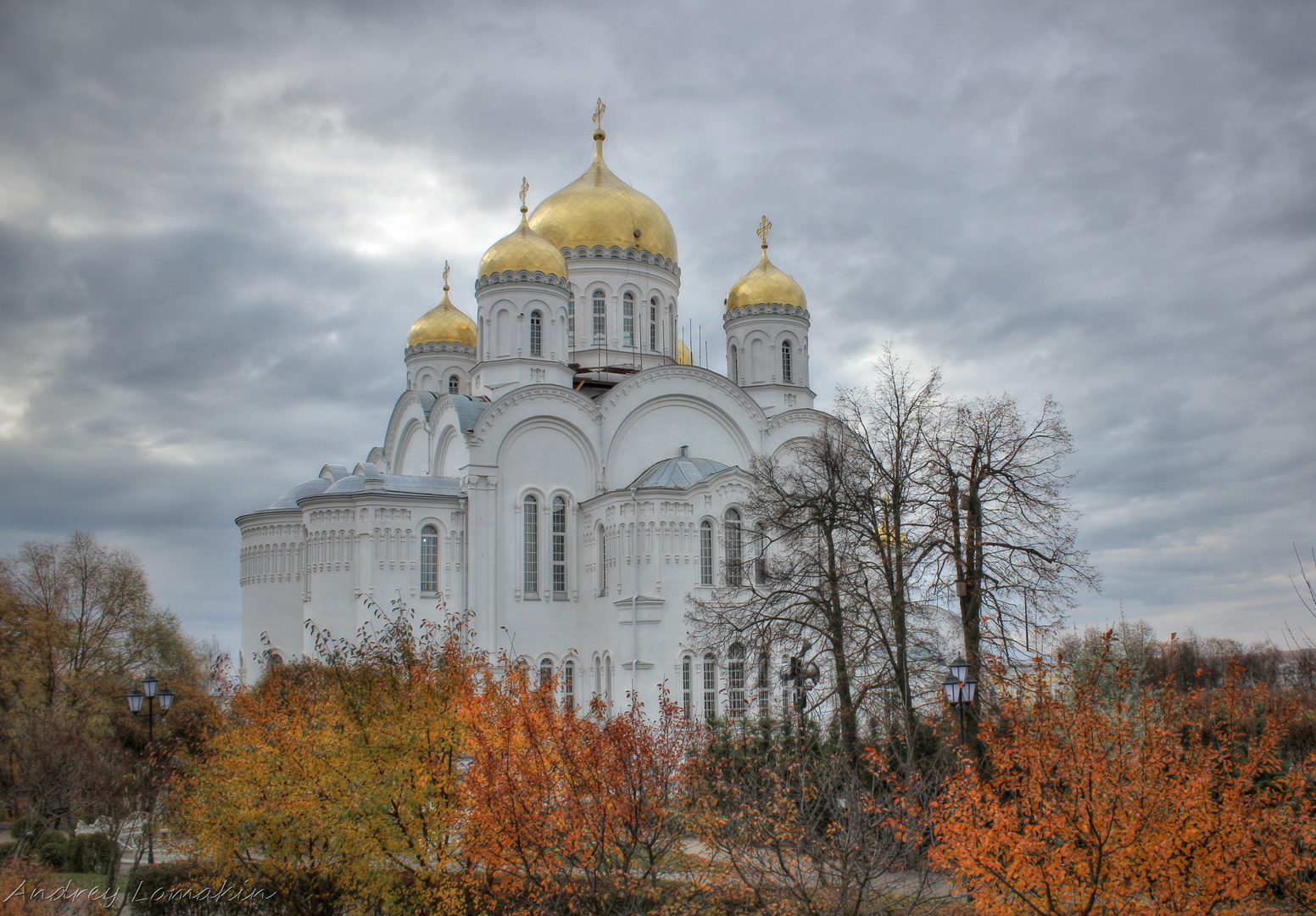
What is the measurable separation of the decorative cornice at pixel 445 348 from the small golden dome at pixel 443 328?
0.22 feet

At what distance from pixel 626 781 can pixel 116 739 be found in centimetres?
1673

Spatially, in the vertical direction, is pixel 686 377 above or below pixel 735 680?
above

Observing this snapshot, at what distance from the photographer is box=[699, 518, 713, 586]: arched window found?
28.0m

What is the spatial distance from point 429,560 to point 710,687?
25.6 feet

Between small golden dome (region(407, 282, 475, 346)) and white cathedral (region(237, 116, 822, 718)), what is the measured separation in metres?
5.43

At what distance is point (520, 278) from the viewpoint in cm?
3075

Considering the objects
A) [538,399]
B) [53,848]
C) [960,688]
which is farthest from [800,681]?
[53,848]

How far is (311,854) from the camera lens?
43.4 ft

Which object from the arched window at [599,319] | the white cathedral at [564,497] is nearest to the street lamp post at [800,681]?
the white cathedral at [564,497]

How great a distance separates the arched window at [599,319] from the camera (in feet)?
111

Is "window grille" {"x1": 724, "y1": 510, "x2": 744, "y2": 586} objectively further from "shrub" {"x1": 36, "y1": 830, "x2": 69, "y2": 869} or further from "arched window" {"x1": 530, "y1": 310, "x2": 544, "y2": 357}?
"shrub" {"x1": 36, "y1": 830, "x2": 69, "y2": 869}

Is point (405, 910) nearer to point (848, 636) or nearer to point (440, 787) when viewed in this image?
point (440, 787)

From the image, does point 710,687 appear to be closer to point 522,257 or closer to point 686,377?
point 686,377

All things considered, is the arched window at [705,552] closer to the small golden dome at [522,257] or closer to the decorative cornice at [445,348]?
the small golden dome at [522,257]
